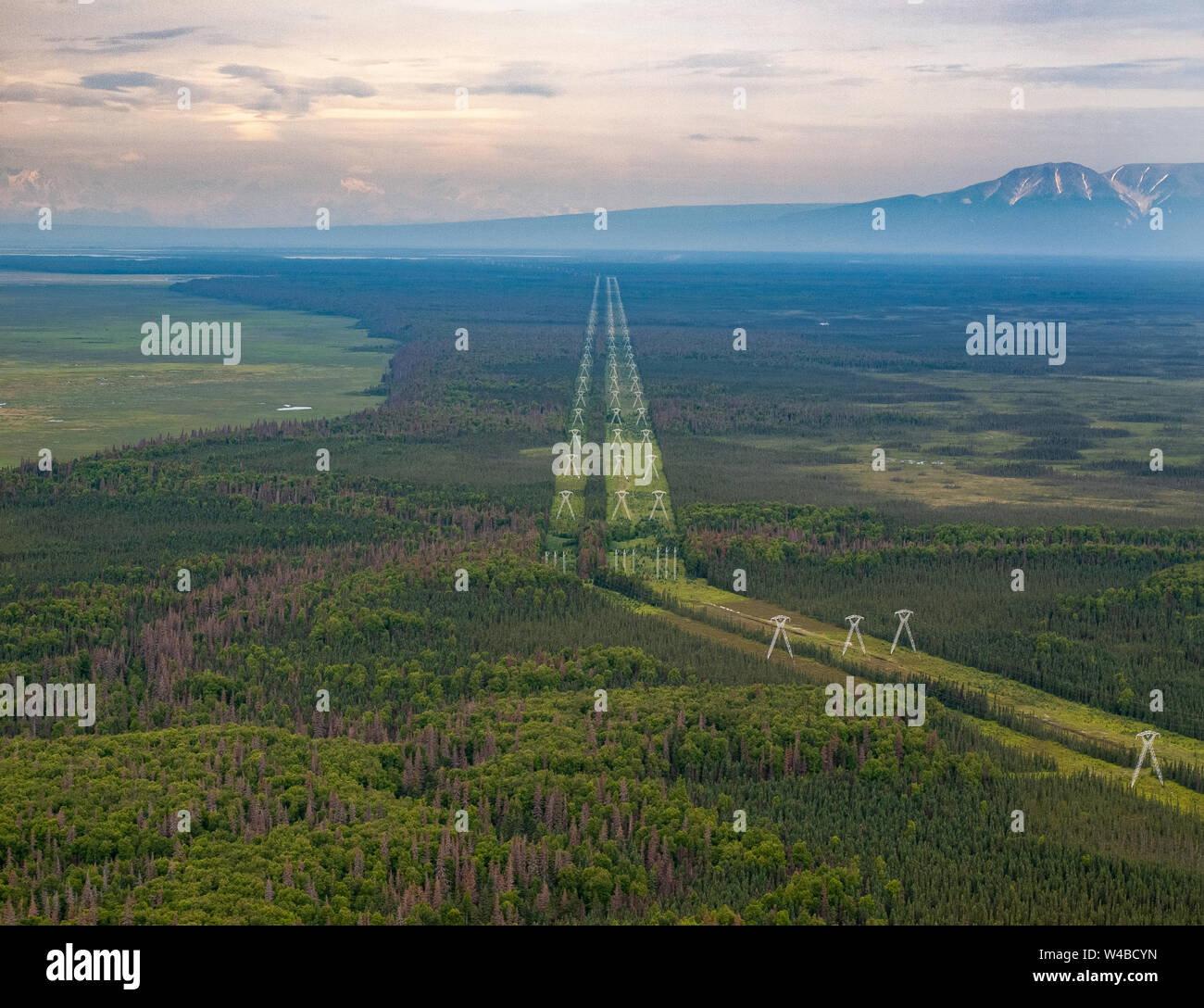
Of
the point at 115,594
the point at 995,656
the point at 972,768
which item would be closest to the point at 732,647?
the point at 995,656

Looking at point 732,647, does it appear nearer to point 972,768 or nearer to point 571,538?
point 972,768
